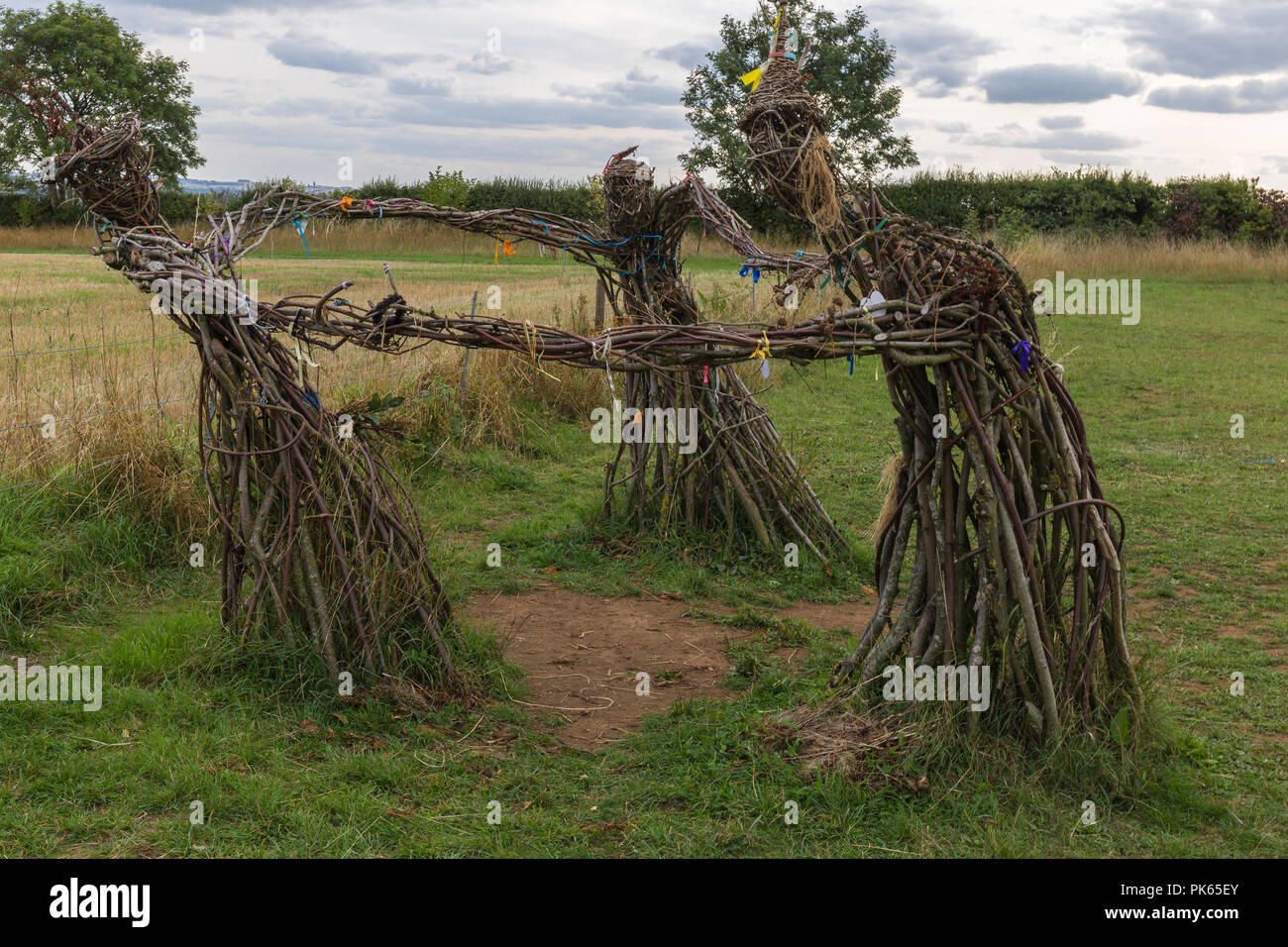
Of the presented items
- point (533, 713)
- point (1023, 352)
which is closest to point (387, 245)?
point (533, 713)

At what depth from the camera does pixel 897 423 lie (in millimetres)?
4035

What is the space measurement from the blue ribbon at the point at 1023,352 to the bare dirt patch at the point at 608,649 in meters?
1.92

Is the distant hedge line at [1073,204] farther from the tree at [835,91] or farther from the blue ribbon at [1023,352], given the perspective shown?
the blue ribbon at [1023,352]

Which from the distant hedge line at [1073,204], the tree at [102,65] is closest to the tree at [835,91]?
the distant hedge line at [1073,204]

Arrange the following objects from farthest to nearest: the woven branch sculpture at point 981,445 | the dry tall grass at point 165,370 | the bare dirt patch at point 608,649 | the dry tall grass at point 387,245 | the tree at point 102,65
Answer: the tree at point 102,65 < the dry tall grass at point 387,245 < the dry tall grass at point 165,370 < the bare dirt patch at point 608,649 < the woven branch sculpture at point 981,445

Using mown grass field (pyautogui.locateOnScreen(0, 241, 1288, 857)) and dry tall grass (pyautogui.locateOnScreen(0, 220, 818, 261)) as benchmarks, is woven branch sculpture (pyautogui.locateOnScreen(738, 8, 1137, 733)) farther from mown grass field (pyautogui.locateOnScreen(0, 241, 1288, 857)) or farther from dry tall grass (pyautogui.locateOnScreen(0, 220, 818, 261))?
dry tall grass (pyautogui.locateOnScreen(0, 220, 818, 261))

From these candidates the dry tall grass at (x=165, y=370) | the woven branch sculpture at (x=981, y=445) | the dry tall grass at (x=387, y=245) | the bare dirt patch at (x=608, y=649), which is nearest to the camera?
the woven branch sculpture at (x=981, y=445)

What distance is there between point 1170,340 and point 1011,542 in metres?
13.3

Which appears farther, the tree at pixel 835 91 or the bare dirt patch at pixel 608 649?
the tree at pixel 835 91

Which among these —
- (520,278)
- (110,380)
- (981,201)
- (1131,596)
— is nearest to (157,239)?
(110,380)

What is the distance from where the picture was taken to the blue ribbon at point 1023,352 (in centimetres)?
362

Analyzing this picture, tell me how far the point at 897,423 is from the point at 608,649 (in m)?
1.98

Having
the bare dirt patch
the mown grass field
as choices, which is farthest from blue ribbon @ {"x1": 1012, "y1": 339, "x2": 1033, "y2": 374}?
the bare dirt patch

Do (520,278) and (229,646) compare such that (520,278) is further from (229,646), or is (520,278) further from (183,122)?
(183,122)
